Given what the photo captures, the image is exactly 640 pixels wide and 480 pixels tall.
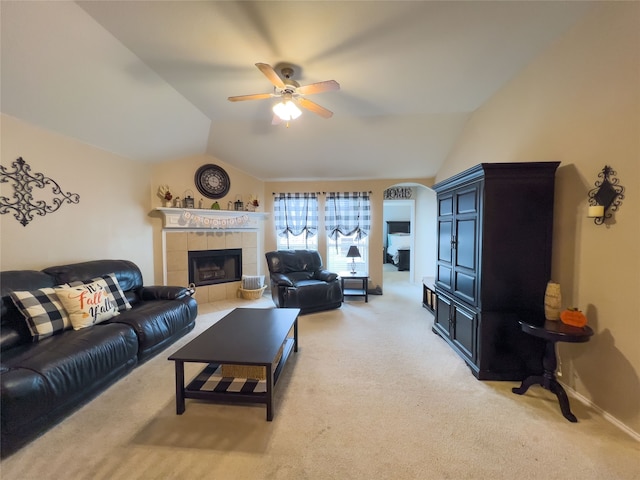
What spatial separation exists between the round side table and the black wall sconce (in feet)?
2.59

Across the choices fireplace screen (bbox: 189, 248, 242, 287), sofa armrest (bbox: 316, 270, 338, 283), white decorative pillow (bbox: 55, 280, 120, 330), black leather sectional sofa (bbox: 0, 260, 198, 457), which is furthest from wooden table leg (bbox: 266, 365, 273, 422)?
fireplace screen (bbox: 189, 248, 242, 287)

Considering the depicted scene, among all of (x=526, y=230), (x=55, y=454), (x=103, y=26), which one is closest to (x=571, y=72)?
(x=526, y=230)

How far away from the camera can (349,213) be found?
5527 mm

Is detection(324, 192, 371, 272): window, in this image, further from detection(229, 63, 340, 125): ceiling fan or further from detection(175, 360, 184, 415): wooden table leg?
detection(175, 360, 184, 415): wooden table leg

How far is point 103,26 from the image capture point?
2.15 meters

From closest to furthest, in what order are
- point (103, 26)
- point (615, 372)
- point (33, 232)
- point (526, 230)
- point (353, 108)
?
point (615, 372) → point (103, 26) → point (526, 230) → point (33, 232) → point (353, 108)

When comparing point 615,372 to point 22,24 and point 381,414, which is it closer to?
point 381,414

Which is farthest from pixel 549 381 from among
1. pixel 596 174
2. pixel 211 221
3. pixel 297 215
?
pixel 211 221

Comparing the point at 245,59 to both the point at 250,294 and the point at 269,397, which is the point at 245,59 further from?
the point at 250,294

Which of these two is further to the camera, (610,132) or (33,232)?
(33,232)

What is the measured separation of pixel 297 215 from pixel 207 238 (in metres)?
1.75

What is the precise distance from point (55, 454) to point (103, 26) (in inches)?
116

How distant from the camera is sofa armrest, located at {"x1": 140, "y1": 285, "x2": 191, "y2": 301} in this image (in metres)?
3.29

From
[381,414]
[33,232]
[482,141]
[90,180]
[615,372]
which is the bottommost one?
[381,414]
